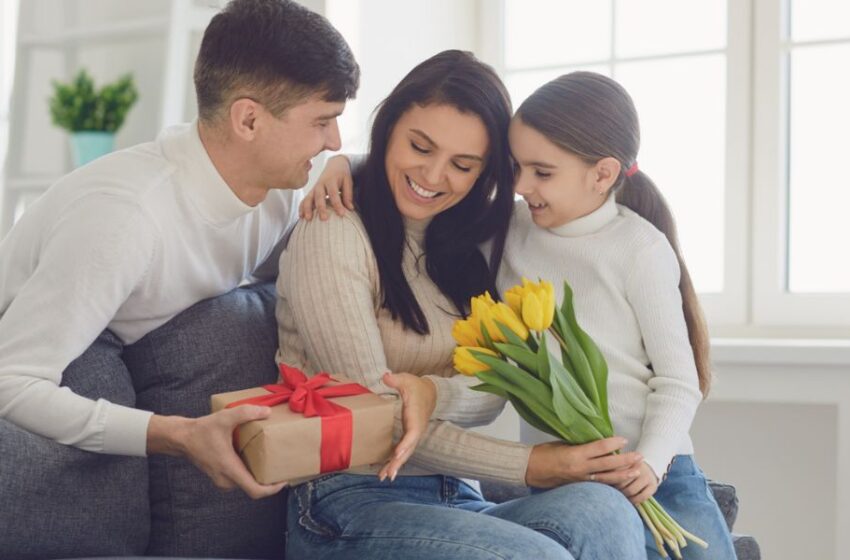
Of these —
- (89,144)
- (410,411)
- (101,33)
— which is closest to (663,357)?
(410,411)

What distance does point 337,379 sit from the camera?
1587 mm

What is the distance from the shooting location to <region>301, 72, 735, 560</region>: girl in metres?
1.74

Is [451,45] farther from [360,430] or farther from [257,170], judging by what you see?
[360,430]

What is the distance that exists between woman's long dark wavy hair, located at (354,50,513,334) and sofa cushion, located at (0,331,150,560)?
481 millimetres

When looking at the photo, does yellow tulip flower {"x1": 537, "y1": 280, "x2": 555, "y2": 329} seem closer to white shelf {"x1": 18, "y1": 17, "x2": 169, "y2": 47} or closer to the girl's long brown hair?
the girl's long brown hair

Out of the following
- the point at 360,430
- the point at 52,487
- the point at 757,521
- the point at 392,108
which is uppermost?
the point at 392,108

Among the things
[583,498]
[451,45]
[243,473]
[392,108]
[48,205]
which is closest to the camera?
[243,473]

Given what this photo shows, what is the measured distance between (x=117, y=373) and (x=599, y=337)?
2.61 ft

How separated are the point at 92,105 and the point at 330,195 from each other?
5.14 feet

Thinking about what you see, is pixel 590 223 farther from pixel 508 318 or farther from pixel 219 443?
pixel 219 443

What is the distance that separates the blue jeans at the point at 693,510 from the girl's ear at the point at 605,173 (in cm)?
47

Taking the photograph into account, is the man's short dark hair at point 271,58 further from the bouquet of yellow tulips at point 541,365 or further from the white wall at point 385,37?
the white wall at point 385,37

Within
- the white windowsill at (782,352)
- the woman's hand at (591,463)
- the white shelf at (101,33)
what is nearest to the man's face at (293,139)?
the woman's hand at (591,463)

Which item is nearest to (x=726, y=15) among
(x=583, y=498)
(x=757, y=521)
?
(x=757, y=521)
